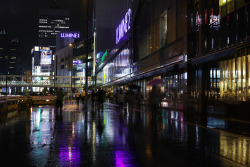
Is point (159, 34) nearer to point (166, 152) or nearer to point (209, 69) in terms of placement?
point (209, 69)

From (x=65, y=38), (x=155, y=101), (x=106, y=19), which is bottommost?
(x=155, y=101)

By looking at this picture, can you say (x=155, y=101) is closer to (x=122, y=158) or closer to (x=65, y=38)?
(x=122, y=158)

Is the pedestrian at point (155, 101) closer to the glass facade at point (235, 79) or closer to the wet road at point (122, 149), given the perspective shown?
the wet road at point (122, 149)

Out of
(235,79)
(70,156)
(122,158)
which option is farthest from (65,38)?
(122,158)

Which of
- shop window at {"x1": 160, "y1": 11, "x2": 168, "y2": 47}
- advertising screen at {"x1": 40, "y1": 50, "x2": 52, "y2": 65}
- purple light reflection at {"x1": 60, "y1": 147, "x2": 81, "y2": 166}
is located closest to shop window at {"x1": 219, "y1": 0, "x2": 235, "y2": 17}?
shop window at {"x1": 160, "y1": 11, "x2": 168, "y2": 47}

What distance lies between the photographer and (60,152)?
7.15m

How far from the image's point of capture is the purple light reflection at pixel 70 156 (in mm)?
6102

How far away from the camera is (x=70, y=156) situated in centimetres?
670

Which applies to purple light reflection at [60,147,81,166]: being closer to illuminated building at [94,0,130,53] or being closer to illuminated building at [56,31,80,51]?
illuminated building at [94,0,130,53]

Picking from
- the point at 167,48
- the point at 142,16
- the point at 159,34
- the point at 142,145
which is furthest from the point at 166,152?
the point at 142,16

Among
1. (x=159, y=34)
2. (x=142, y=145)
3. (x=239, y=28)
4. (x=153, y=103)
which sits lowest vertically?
(x=142, y=145)

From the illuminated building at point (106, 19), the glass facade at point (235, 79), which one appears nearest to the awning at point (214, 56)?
the glass facade at point (235, 79)

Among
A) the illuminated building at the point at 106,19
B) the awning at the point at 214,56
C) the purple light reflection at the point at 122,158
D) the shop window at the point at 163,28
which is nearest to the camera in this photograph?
the purple light reflection at the point at 122,158

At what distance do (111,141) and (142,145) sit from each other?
1073mm
